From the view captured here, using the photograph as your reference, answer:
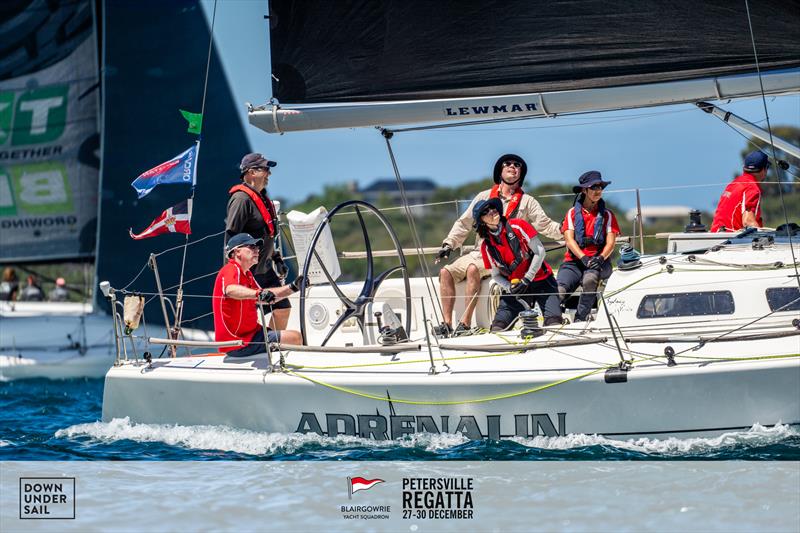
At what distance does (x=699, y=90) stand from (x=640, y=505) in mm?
2663

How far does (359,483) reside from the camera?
234 inches

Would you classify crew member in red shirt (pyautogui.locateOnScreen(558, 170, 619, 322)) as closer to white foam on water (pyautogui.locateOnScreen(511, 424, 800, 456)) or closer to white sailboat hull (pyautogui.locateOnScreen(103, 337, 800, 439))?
white sailboat hull (pyautogui.locateOnScreen(103, 337, 800, 439))

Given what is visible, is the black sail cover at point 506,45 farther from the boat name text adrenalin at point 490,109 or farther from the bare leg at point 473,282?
the bare leg at point 473,282

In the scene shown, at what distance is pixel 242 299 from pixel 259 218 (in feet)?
2.78

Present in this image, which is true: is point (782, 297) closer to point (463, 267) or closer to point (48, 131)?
point (463, 267)

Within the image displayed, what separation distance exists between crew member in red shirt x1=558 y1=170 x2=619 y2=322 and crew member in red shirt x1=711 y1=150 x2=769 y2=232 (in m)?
1.12

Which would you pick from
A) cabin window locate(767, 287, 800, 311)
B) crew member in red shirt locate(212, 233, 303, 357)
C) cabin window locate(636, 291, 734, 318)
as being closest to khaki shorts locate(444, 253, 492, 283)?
crew member in red shirt locate(212, 233, 303, 357)

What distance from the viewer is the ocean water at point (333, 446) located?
19.9 feet

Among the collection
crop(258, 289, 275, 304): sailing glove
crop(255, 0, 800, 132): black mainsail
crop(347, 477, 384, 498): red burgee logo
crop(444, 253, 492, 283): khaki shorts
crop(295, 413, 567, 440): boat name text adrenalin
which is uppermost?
crop(255, 0, 800, 132): black mainsail

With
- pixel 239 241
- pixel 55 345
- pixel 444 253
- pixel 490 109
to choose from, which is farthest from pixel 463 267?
pixel 55 345

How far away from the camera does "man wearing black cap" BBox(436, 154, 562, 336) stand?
25.4ft

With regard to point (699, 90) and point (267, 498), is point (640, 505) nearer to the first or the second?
point (267, 498)

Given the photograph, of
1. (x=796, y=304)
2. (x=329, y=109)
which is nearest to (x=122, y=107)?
(x=329, y=109)

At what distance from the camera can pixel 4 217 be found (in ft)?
56.2
